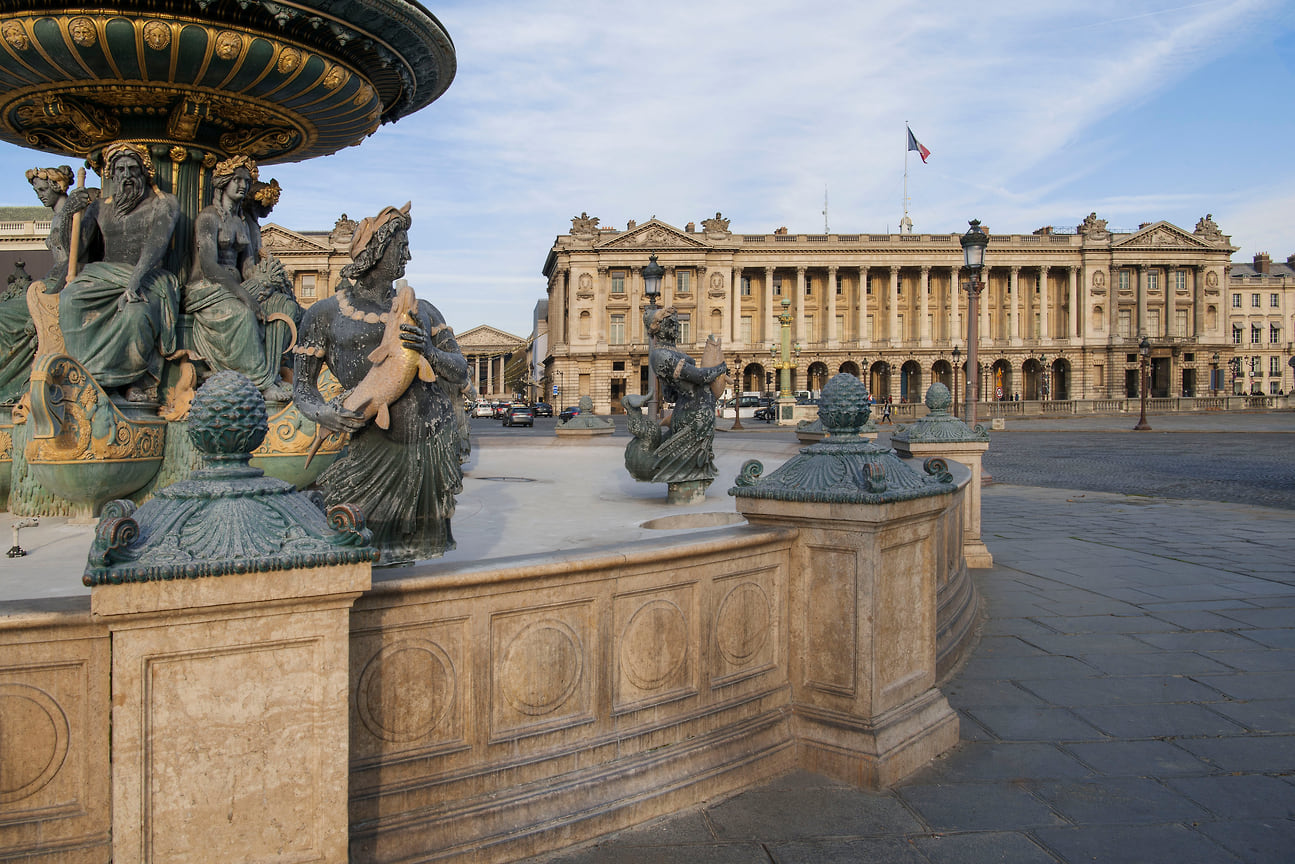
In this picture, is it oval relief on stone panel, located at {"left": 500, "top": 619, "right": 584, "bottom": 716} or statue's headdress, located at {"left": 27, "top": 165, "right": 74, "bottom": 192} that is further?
statue's headdress, located at {"left": 27, "top": 165, "right": 74, "bottom": 192}

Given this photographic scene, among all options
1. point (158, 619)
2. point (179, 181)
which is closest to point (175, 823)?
point (158, 619)

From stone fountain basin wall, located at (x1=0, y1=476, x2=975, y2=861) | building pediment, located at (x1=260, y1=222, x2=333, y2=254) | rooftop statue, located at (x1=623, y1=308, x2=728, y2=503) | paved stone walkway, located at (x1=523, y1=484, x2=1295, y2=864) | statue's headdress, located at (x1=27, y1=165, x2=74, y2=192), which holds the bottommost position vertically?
paved stone walkway, located at (x1=523, y1=484, x2=1295, y2=864)

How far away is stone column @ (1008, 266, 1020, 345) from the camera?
87688 mm

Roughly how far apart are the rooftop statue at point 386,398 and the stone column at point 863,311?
282 feet

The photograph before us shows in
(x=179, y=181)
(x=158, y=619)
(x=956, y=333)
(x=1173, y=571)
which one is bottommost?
(x=1173, y=571)

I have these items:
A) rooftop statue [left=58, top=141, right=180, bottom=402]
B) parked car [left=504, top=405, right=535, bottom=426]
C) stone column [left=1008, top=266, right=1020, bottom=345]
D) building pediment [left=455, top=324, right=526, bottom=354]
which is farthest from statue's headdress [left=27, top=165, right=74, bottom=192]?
building pediment [left=455, top=324, right=526, bottom=354]

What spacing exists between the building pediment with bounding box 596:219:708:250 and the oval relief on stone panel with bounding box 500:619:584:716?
267ft

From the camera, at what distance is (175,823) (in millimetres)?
2119

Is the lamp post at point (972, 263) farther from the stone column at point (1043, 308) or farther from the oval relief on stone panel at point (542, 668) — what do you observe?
the stone column at point (1043, 308)

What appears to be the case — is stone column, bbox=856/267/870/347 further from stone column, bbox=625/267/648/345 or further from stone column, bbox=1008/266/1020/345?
stone column, bbox=625/267/648/345

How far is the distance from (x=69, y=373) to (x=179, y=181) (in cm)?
216

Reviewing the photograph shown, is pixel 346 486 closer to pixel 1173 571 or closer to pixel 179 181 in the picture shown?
pixel 179 181

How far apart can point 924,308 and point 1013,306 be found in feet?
30.1

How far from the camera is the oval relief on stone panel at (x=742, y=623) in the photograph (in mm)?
3246
